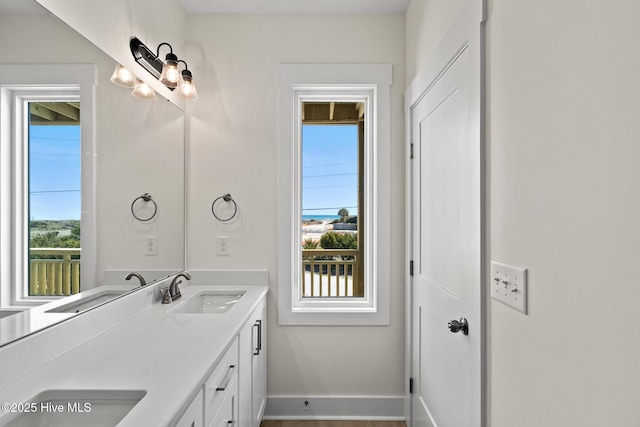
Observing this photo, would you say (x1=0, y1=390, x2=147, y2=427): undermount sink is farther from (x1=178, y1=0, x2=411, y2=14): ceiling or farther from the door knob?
(x1=178, y1=0, x2=411, y2=14): ceiling

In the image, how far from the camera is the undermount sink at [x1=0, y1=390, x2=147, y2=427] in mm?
872

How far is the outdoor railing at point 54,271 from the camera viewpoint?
3.63 ft

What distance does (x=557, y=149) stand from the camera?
0.83m

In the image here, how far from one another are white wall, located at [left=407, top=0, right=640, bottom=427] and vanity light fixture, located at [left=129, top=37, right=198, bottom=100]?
62.1 inches

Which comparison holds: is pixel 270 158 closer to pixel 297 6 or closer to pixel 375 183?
pixel 375 183

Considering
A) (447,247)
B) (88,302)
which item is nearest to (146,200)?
(88,302)

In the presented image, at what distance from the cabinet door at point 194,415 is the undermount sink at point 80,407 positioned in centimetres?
13

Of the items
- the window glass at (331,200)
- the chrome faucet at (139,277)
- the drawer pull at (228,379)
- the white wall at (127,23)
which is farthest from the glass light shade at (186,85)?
the drawer pull at (228,379)

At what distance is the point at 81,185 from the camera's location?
1.32 m

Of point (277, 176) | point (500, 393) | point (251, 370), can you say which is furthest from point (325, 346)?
point (500, 393)

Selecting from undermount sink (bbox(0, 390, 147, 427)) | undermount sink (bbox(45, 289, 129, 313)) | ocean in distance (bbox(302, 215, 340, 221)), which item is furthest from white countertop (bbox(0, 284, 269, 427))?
ocean in distance (bbox(302, 215, 340, 221))

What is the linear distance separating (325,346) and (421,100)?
165cm

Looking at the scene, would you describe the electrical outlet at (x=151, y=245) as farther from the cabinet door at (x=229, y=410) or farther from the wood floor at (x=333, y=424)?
the wood floor at (x=333, y=424)

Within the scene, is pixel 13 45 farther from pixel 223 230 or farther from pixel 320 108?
pixel 320 108
